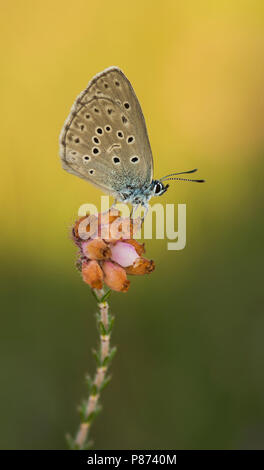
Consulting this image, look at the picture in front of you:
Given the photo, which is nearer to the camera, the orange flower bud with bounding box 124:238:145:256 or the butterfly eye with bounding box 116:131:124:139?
the orange flower bud with bounding box 124:238:145:256

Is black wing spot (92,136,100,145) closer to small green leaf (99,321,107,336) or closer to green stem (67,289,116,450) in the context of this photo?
green stem (67,289,116,450)

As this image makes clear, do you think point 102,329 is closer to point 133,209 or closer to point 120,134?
point 133,209

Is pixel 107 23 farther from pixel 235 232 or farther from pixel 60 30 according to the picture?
pixel 235 232

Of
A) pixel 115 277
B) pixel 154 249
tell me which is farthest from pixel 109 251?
pixel 154 249

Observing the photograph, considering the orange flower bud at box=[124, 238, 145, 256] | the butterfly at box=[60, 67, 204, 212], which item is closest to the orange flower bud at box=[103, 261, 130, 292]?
the orange flower bud at box=[124, 238, 145, 256]
